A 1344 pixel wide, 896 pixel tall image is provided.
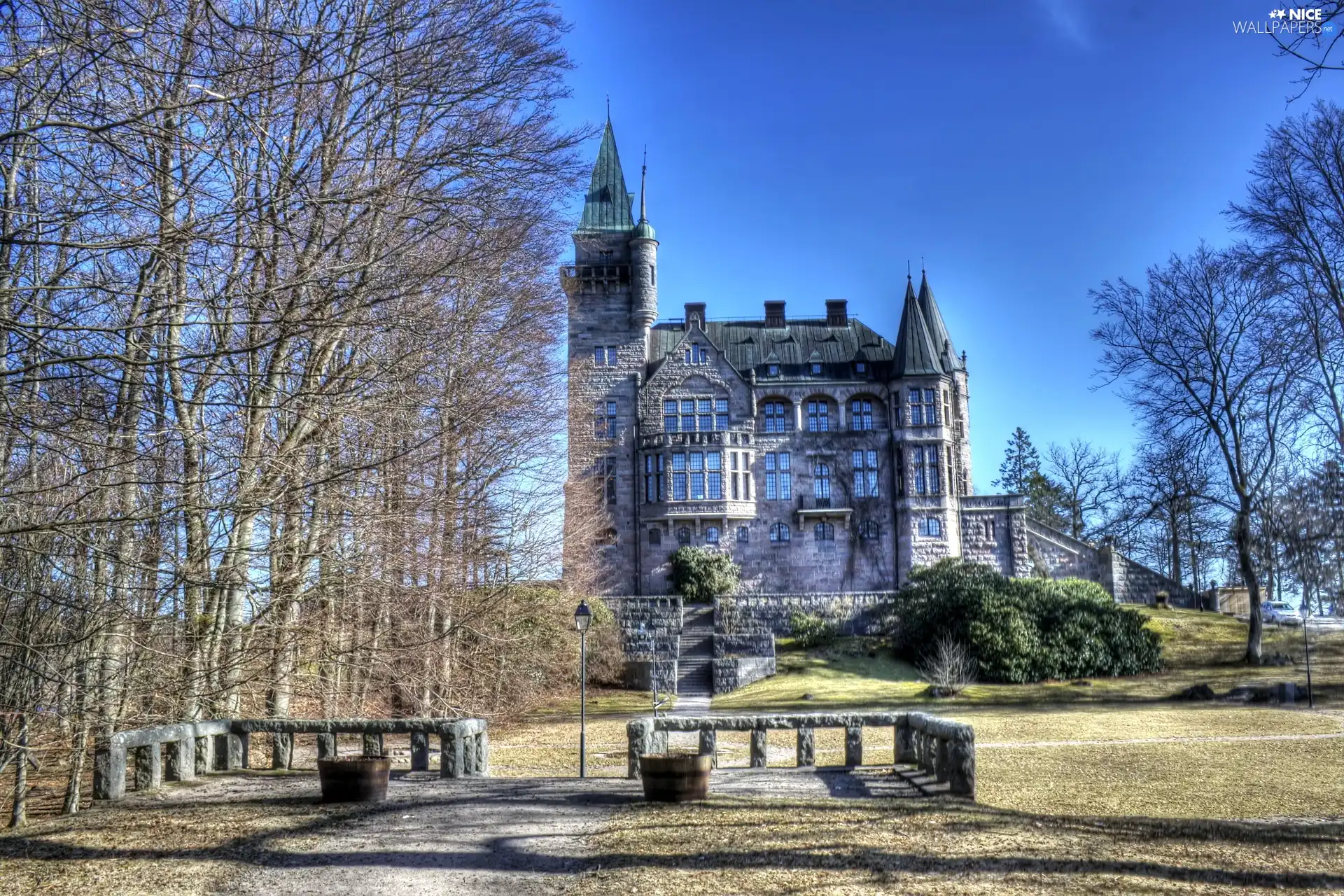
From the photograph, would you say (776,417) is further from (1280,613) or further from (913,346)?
(1280,613)

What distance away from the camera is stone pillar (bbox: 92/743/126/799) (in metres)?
11.3

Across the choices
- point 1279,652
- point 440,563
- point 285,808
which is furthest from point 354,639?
point 1279,652

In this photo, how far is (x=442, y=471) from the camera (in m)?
19.8

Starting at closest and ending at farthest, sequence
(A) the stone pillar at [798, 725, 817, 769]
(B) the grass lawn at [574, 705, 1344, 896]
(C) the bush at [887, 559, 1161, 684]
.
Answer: (B) the grass lawn at [574, 705, 1344, 896]
(A) the stone pillar at [798, 725, 817, 769]
(C) the bush at [887, 559, 1161, 684]

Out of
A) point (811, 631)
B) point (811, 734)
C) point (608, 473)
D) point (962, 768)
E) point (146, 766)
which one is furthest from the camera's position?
point (608, 473)

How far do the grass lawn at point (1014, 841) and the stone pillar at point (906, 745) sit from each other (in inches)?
35.8

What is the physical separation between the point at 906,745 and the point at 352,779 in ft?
20.6

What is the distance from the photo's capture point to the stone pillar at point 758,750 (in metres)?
13.7

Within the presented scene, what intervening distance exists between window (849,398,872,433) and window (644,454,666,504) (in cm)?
807

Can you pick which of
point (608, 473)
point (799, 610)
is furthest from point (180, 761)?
point (608, 473)

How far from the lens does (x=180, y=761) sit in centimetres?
1232

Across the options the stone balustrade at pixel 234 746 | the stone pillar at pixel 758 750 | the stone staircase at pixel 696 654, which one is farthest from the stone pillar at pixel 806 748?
the stone staircase at pixel 696 654

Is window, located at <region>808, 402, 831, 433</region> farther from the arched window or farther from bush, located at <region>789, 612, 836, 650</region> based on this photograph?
bush, located at <region>789, 612, 836, 650</region>

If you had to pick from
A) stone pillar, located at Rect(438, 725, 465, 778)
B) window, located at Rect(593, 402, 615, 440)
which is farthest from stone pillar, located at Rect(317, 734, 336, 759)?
window, located at Rect(593, 402, 615, 440)
